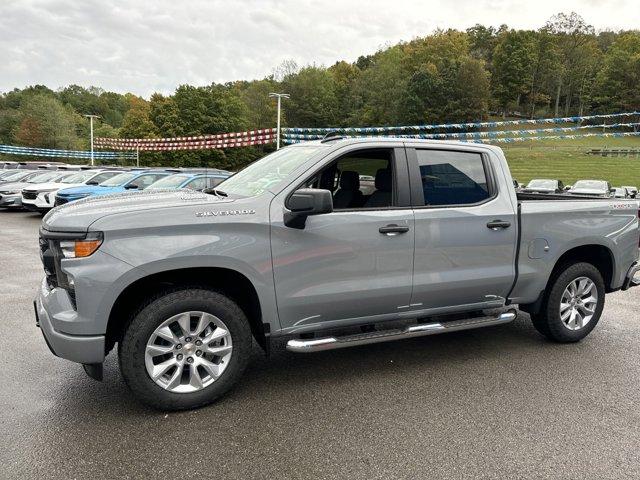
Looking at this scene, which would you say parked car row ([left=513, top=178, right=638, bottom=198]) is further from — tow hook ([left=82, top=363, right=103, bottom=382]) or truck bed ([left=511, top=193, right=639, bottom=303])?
tow hook ([left=82, top=363, right=103, bottom=382])

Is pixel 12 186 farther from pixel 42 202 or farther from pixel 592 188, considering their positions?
pixel 592 188

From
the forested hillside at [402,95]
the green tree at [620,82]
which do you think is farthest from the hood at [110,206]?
the green tree at [620,82]

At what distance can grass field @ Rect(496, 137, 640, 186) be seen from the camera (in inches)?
1468

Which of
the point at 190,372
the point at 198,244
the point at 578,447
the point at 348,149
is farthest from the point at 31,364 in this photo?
the point at 578,447

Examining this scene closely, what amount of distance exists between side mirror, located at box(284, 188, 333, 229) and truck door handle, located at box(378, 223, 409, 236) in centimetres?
51

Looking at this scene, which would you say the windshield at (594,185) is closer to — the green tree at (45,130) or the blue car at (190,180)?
the blue car at (190,180)

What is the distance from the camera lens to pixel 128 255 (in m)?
3.05

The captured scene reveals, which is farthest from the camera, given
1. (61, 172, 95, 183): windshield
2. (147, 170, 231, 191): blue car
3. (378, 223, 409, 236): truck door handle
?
(61, 172, 95, 183): windshield

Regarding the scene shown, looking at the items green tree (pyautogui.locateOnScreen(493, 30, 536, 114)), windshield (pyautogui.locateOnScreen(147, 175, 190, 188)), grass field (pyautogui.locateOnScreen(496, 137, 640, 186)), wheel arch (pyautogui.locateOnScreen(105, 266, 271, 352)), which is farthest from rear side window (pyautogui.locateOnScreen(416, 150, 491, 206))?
green tree (pyautogui.locateOnScreen(493, 30, 536, 114))

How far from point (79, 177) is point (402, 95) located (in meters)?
62.9

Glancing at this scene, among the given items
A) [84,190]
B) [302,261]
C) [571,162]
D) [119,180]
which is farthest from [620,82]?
[302,261]

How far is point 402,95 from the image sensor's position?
7406cm

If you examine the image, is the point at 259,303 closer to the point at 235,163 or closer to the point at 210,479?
the point at 210,479

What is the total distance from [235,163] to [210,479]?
2651 inches
